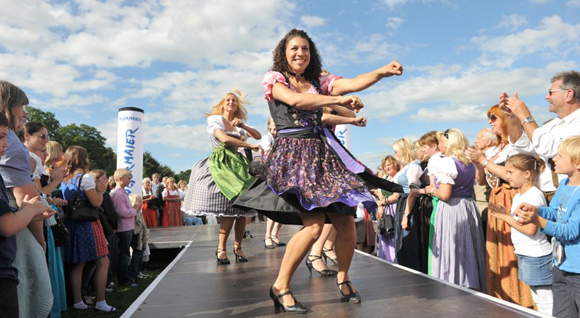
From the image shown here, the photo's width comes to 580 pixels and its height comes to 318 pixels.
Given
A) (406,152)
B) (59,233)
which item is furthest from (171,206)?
(59,233)

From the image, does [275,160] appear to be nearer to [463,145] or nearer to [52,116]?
[463,145]

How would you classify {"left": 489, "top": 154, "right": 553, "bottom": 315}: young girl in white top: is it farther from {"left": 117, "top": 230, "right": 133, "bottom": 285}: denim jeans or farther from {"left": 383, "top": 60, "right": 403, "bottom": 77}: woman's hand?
{"left": 117, "top": 230, "right": 133, "bottom": 285}: denim jeans

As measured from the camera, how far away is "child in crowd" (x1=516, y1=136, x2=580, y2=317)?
7.89ft

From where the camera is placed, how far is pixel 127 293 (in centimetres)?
585

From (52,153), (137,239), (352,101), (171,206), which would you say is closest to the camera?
(352,101)

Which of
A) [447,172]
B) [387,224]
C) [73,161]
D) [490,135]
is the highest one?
[490,135]

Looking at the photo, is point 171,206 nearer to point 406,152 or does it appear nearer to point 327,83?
point 406,152

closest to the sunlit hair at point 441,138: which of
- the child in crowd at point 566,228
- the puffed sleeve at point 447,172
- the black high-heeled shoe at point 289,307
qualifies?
the puffed sleeve at point 447,172

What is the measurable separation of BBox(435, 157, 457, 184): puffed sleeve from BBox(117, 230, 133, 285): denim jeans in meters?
4.04

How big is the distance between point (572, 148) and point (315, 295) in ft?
5.65

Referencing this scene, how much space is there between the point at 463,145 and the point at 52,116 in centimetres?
5282

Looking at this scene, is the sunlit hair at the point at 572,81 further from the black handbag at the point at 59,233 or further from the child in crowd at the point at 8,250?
the black handbag at the point at 59,233

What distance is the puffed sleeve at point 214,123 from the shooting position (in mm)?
4230

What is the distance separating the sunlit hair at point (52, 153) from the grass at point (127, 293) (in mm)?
1532
